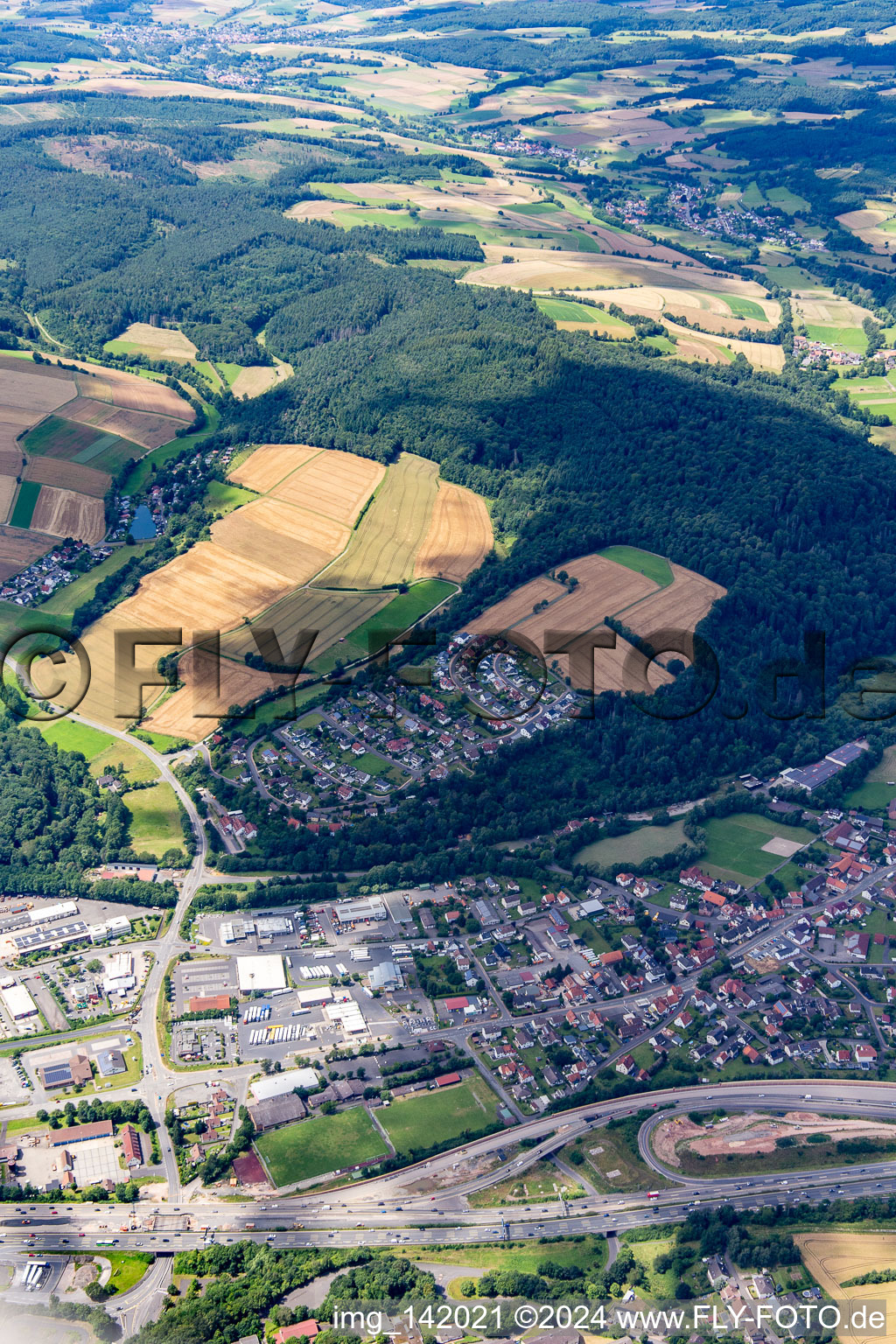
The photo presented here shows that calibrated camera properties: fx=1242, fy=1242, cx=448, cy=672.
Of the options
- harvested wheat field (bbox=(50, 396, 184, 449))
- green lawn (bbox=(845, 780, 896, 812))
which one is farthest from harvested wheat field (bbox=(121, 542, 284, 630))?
green lawn (bbox=(845, 780, 896, 812))

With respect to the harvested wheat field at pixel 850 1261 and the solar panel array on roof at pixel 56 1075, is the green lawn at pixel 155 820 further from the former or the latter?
the harvested wheat field at pixel 850 1261

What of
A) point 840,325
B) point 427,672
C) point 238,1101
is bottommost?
point 238,1101

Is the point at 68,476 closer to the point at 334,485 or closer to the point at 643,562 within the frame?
the point at 334,485

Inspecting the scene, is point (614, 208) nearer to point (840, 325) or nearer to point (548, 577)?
point (840, 325)

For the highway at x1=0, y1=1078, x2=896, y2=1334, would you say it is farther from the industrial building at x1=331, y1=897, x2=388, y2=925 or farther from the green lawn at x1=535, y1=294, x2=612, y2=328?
the green lawn at x1=535, y1=294, x2=612, y2=328

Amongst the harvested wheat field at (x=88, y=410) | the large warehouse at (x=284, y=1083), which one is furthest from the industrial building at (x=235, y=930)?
the harvested wheat field at (x=88, y=410)

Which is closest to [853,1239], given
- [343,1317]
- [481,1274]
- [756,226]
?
[481,1274]
